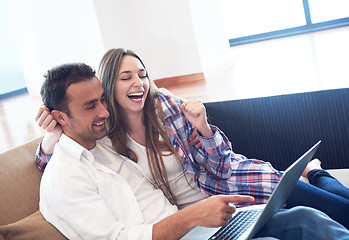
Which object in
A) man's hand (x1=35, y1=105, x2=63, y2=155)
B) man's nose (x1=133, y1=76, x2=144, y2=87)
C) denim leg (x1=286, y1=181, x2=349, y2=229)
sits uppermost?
man's nose (x1=133, y1=76, x2=144, y2=87)

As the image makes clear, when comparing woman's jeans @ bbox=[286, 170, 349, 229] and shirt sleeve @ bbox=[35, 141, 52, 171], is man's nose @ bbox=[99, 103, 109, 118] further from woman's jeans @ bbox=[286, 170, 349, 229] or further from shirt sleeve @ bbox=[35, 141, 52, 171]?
woman's jeans @ bbox=[286, 170, 349, 229]

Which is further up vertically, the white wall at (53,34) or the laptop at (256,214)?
the white wall at (53,34)

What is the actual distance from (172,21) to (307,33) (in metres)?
2.22

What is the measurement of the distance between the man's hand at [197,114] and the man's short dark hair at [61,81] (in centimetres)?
34

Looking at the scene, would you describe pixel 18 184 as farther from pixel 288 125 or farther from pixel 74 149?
pixel 288 125

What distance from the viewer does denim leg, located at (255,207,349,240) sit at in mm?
1233

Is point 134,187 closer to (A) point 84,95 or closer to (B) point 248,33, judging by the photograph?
(A) point 84,95

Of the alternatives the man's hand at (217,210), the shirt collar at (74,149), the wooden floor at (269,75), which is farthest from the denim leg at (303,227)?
the wooden floor at (269,75)

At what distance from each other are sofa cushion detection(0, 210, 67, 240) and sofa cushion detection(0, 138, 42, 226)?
130 mm

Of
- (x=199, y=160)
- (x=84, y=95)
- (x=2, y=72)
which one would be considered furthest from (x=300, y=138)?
(x=2, y=72)

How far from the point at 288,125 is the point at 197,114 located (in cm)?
84

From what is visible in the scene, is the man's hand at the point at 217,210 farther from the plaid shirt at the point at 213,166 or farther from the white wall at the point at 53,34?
the white wall at the point at 53,34

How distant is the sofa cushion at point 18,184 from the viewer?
1.62 metres

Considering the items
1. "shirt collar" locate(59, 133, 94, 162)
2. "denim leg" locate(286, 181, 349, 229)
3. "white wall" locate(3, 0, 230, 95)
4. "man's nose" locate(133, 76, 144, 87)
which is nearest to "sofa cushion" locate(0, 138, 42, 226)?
"shirt collar" locate(59, 133, 94, 162)
